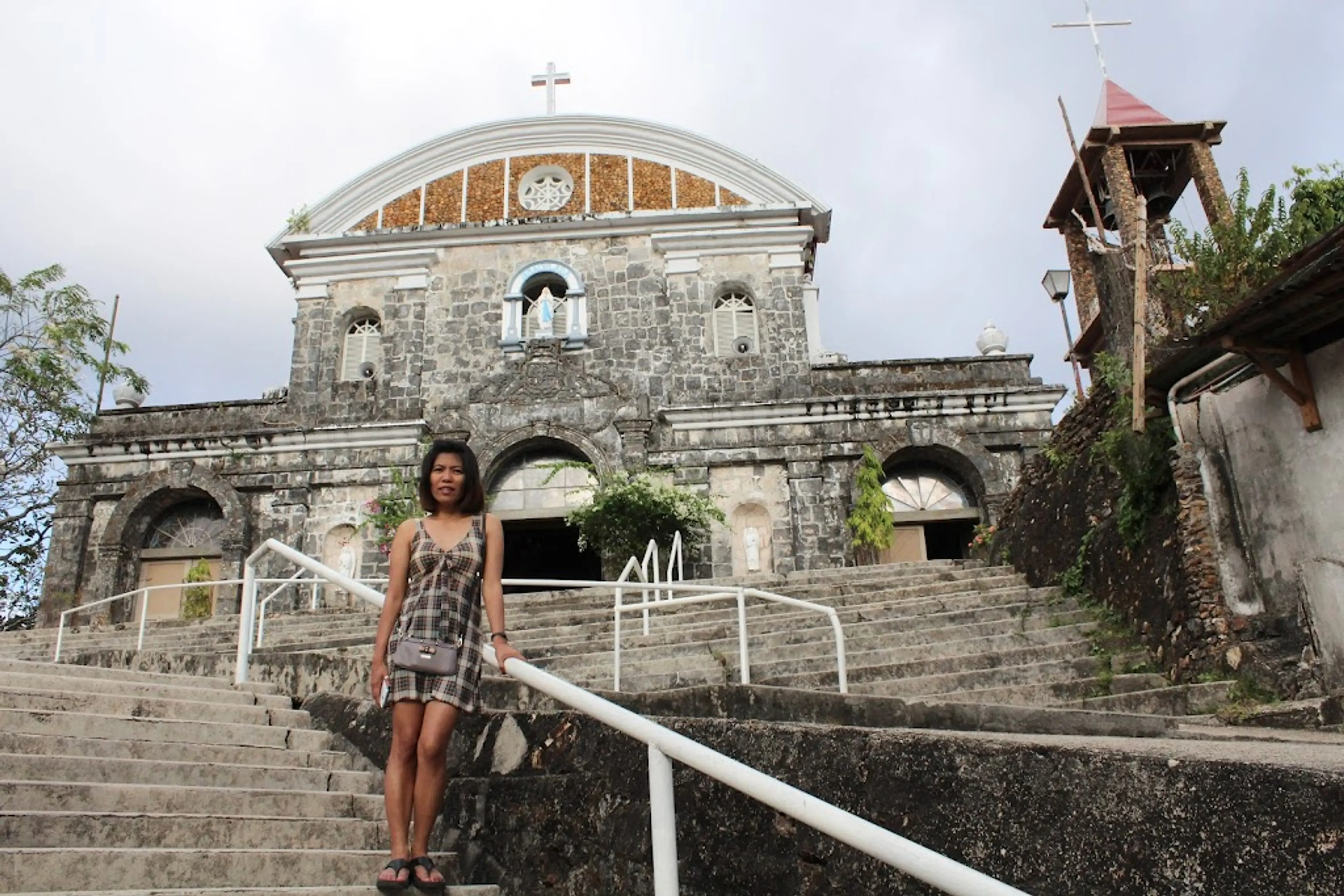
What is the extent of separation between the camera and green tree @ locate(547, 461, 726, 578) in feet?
45.8

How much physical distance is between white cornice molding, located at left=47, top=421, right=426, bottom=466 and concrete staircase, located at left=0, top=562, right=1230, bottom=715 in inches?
202

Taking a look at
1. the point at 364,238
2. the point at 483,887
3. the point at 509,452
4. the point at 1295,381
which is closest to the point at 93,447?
the point at 364,238

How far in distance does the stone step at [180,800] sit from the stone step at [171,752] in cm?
27

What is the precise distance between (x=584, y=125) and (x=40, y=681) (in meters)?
15.8

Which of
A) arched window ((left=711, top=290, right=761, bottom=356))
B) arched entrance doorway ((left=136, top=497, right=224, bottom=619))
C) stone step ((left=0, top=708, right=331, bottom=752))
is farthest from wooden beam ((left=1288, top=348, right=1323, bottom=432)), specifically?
arched entrance doorway ((left=136, top=497, right=224, bottom=619))

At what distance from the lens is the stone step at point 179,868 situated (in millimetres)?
3232

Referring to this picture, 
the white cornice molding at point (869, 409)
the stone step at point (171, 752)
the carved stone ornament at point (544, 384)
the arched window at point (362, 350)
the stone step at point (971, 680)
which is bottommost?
the stone step at point (171, 752)

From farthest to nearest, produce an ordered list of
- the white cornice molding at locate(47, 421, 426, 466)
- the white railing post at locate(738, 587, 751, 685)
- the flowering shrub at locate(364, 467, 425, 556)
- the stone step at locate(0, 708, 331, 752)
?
the white cornice molding at locate(47, 421, 426, 466)
the flowering shrub at locate(364, 467, 425, 556)
the white railing post at locate(738, 587, 751, 685)
the stone step at locate(0, 708, 331, 752)

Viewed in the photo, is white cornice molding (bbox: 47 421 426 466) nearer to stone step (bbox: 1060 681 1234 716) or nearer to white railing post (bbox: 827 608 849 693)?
white railing post (bbox: 827 608 849 693)

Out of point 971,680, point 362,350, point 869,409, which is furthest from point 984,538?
point 362,350

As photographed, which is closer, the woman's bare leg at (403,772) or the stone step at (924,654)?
the woman's bare leg at (403,772)

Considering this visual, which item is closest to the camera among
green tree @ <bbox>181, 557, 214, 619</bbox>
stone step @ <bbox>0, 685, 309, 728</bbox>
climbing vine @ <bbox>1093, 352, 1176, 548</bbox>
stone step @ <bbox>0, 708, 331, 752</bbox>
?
stone step @ <bbox>0, 708, 331, 752</bbox>

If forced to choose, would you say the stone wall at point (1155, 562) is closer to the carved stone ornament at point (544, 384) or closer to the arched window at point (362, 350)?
the carved stone ornament at point (544, 384)

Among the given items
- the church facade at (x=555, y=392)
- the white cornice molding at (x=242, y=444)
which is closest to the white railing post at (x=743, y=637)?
the church facade at (x=555, y=392)
